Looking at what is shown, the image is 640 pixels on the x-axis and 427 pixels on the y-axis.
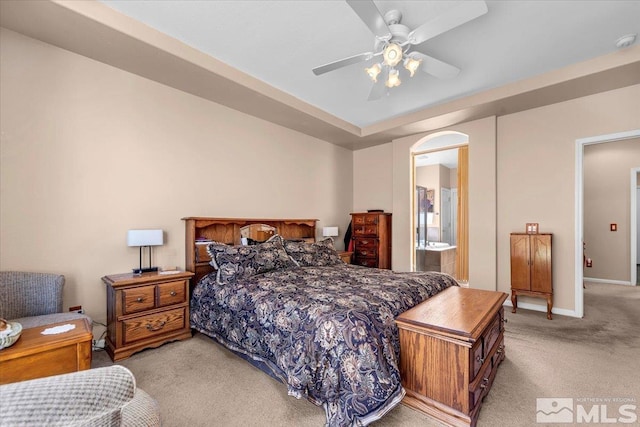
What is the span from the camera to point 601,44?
9.29 feet

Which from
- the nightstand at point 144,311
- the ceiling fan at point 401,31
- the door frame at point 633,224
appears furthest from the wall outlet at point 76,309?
the door frame at point 633,224

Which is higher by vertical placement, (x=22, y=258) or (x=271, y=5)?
(x=271, y=5)

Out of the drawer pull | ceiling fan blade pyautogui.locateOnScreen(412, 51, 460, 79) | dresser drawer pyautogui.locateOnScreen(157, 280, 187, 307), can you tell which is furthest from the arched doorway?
the drawer pull

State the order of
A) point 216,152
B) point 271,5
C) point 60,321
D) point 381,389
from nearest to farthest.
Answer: point 381,389 < point 60,321 < point 271,5 < point 216,152

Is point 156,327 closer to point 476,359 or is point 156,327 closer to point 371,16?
point 476,359

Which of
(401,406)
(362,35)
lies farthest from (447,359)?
(362,35)

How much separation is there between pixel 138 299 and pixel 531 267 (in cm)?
486

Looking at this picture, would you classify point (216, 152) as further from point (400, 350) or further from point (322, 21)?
point (400, 350)

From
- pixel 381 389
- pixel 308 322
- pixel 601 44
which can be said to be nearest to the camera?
pixel 381 389

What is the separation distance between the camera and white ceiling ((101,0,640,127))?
234 cm

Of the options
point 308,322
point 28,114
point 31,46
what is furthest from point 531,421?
point 31,46

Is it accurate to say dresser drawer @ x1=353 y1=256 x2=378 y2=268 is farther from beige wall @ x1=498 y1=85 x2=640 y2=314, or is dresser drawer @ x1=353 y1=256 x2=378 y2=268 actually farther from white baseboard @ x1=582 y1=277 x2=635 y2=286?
white baseboard @ x1=582 y1=277 x2=635 y2=286

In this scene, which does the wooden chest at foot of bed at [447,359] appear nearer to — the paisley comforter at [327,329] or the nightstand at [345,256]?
the paisley comforter at [327,329]

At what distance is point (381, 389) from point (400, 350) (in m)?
0.39
